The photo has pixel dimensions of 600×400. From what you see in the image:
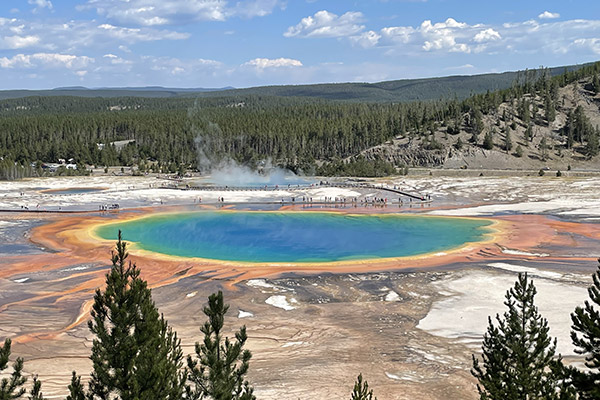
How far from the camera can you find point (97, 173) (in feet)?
384

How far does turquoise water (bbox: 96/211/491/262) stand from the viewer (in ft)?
141

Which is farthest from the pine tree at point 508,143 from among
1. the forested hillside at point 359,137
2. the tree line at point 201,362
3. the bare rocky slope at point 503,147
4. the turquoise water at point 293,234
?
the tree line at point 201,362

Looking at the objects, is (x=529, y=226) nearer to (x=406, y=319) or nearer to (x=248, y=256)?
(x=248, y=256)

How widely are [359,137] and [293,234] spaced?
295 feet

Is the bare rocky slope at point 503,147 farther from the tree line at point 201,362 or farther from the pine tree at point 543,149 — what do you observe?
the tree line at point 201,362

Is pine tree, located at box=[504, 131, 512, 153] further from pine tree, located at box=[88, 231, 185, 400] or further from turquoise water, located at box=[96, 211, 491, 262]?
pine tree, located at box=[88, 231, 185, 400]

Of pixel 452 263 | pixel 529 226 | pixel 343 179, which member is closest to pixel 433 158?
Answer: pixel 343 179

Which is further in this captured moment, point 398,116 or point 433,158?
point 398,116

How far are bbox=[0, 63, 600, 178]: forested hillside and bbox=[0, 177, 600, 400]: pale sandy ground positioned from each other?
244 ft

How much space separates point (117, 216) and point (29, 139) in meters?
104

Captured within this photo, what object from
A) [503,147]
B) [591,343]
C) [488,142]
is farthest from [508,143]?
[591,343]

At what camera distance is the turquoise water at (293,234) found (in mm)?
43031

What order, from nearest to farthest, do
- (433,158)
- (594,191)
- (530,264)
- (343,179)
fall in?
(530,264) < (594,191) < (343,179) < (433,158)

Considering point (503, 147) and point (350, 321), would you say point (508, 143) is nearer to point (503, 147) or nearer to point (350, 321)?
point (503, 147)
